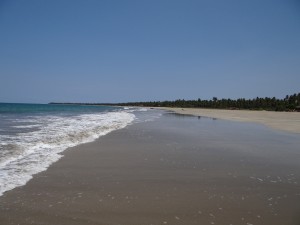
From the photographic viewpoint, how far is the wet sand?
15.0ft

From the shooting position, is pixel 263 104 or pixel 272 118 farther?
pixel 263 104

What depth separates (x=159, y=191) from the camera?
588 cm

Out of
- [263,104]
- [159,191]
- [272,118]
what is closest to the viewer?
[159,191]

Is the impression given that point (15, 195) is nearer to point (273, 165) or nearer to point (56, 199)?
point (56, 199)

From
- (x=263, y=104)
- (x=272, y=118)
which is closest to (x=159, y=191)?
(x=272, y=118)

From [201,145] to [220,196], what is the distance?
6603 millimetres

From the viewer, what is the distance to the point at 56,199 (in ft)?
17.2

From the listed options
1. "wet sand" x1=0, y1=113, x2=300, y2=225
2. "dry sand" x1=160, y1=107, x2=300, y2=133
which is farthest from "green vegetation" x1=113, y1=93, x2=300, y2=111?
"wet sand" x1=0, y1=113, x2=300, y2=225

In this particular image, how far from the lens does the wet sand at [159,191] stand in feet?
15.0

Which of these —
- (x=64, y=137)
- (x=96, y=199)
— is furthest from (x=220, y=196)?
(x=64, y=137)

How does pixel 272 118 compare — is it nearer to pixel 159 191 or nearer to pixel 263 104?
pixel 159 191

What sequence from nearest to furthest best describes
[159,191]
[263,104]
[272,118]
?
[159,191]
[272,118]
[263,104]

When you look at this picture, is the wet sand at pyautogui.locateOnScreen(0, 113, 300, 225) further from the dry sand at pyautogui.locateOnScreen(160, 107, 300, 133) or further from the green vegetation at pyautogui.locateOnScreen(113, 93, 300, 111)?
the green vegetation at pyautogui.locateOnScreen(113, 93, 300, 111)

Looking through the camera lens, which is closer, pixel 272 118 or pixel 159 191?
pixel 159 191
